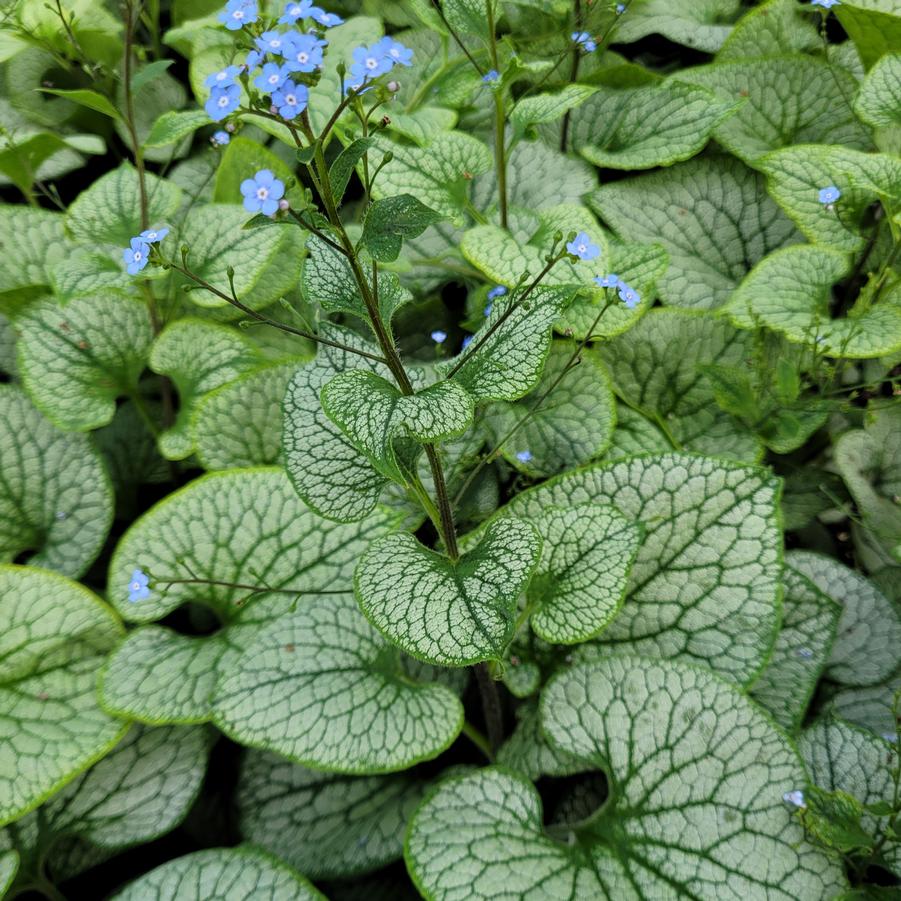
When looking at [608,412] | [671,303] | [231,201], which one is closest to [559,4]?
[671,303]

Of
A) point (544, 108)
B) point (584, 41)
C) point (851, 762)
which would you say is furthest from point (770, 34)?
point (851, 762)

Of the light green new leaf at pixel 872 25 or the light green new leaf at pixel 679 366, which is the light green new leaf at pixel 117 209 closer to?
the light green new leaf at pixel 679 366

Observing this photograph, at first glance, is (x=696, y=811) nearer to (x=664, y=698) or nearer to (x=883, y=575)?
(x=664, y=698)

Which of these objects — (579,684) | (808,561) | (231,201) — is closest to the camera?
(579,684)

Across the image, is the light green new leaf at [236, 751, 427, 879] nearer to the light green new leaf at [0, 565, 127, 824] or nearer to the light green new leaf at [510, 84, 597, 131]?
the light green new leaf at [0, 565, 127, 824]

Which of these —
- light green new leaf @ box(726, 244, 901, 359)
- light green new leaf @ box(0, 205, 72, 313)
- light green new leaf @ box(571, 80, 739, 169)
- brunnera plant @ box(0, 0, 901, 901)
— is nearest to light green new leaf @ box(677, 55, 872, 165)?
brunnera plant @ box(0, 0, 901, 901)

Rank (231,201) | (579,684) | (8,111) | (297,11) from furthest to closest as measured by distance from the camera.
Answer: (8,111) → (231,201) → (579,684) → (297,11)
